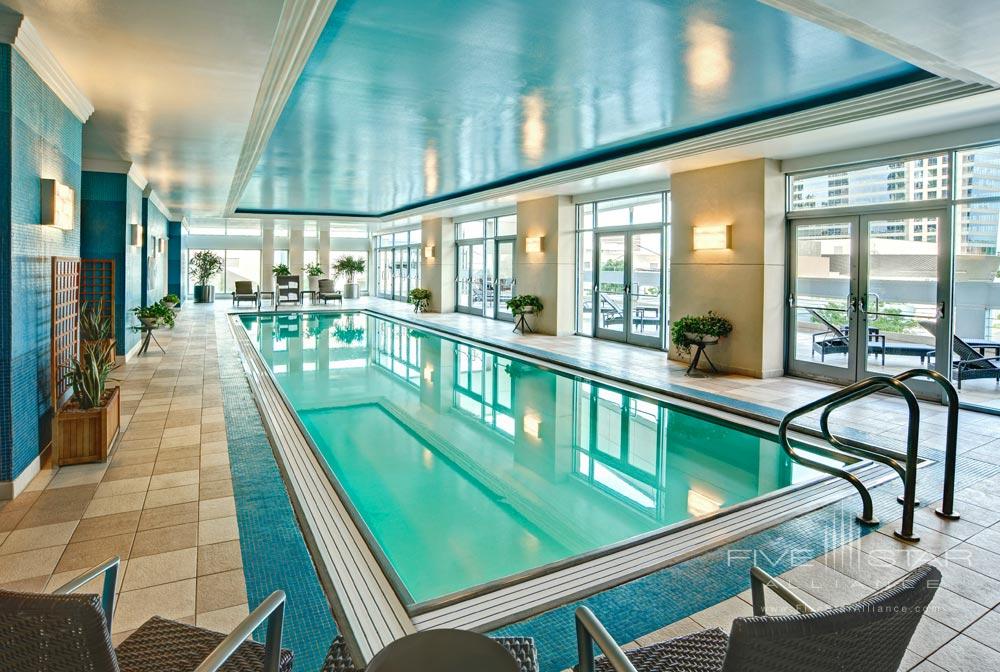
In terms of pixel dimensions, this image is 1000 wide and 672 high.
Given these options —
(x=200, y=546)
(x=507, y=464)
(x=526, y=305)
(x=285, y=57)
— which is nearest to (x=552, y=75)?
(x=285, y=57)

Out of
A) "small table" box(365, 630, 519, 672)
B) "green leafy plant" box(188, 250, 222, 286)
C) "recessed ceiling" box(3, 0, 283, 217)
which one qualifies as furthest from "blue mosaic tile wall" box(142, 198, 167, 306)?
"small table" box(365, 630, 519, 672)

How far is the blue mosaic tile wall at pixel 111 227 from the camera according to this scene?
831cm

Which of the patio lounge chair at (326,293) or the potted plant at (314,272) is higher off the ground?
the potted plant at (314,272)

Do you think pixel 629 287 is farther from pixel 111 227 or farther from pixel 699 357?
pixel 111 227

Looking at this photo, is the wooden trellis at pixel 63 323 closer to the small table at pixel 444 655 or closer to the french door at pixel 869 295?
the small table at pixel 444 655

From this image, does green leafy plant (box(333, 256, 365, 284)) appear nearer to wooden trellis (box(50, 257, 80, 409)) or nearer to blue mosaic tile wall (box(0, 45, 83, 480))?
wooden trellis (box(50, 257, 80, 409))

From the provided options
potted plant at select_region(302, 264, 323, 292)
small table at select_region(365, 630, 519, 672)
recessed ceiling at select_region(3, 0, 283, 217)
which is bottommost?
small table at select_region(365, 630, 519, 672)

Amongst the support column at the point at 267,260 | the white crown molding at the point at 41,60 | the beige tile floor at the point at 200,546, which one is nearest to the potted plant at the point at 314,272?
the support column at the point at 267,260

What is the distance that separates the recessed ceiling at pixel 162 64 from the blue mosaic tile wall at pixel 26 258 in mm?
394

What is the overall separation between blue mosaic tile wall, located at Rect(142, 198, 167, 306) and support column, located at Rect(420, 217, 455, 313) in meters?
6.66

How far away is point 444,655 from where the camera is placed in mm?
1364

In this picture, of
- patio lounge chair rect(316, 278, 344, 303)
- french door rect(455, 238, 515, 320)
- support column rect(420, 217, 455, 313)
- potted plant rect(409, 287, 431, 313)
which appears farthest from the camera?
patio lounge chair rect(316, 278, 344, 303)

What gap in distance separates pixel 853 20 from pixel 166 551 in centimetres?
469

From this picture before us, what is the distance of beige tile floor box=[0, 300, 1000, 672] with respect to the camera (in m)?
2.43
